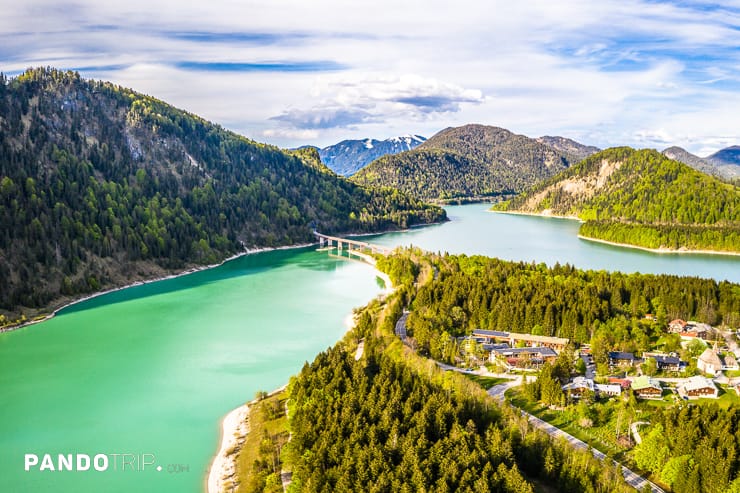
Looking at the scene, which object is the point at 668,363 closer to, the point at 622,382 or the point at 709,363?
the point at 709,363

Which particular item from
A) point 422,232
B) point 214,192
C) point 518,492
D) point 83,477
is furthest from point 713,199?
point 83,477

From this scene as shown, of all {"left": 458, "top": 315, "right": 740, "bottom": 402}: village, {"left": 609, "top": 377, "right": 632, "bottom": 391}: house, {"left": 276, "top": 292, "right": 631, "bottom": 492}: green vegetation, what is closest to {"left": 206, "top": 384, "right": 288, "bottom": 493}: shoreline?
{"left": 276, "top": 292, "right": 631, "bottom": 492}: green vegetation

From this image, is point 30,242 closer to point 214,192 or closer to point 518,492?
point 214,192

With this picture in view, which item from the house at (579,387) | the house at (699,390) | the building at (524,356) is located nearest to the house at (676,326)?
the house at (699,390)

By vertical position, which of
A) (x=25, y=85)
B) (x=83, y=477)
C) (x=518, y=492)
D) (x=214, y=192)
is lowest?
(x=83, y=477)

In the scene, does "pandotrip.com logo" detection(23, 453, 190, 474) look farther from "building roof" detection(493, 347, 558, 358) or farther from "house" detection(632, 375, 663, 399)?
"house" detection(632, 375, 663, 399)

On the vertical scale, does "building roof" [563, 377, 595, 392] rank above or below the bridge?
below
